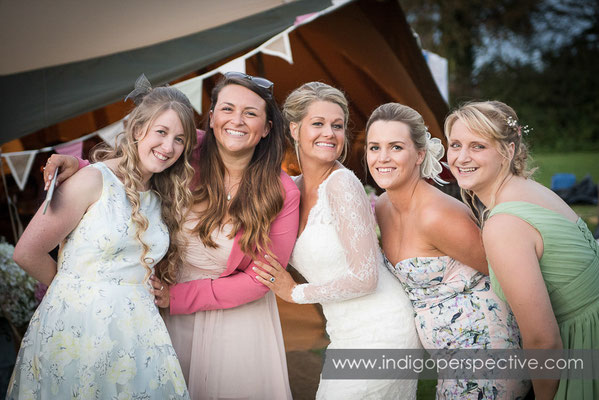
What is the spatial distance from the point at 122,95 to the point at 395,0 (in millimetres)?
3027

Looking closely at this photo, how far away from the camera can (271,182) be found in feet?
8.59

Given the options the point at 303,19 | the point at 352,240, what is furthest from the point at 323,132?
the point at 303,19

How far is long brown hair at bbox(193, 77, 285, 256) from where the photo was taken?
252 cm

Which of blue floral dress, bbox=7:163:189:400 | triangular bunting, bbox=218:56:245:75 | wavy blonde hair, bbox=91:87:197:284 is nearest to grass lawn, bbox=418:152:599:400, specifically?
triangular bunting, bbox=218:56:245:75

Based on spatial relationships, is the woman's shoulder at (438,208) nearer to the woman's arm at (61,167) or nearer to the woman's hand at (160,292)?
the woman's hand at (160,292)

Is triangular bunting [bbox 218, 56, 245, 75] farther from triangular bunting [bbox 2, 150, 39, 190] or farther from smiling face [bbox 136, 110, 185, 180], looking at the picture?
smiling face [bbox 136, 110, 185, 180]

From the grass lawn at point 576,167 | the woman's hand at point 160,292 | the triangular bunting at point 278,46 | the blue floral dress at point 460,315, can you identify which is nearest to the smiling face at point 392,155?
the blue floral dress at point 460,315

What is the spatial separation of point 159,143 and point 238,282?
0.78 m

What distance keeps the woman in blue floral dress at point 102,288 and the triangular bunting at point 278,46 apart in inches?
83.4

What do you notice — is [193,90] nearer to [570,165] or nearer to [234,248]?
[234,248]

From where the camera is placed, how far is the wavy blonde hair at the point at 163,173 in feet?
7.48

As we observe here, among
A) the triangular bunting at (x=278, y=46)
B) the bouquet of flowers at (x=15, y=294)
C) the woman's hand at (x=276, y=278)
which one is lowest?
the bouquet of flowers at (x=15, y=294)

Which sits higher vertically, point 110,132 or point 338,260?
point 110,132

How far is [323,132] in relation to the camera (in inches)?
99.7
